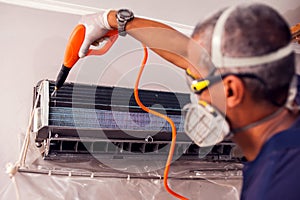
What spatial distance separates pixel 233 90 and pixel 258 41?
11cm

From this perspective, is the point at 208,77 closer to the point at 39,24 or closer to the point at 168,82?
the point at 168,82

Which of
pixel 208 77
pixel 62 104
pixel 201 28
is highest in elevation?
pixel 201 28

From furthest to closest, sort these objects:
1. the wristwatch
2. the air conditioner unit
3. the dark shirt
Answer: the air conditioner unit, the wristwatch, the dark shirt

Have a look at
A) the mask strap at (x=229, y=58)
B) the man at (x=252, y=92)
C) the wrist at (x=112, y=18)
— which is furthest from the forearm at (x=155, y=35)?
the mask strap at (x=229, y=58)

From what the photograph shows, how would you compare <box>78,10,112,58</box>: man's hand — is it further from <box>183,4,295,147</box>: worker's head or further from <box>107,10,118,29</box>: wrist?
<box>183,4,295,147</box>: worker's head

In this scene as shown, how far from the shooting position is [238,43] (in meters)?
0.68

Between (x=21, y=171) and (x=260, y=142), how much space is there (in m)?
0.73

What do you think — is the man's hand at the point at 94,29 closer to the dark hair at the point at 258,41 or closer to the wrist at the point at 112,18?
the wrist at the point at 112,18

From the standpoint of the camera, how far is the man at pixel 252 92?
68 centimetres

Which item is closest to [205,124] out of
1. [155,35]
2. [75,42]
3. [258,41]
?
→ [258,41]

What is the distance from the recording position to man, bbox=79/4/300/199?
0.68 metres

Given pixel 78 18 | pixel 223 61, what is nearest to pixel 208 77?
pixel 223 61

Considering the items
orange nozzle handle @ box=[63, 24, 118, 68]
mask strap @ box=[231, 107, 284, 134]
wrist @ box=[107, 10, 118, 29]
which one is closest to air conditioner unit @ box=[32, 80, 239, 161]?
orange nozzle handle @ box=[63, 24, 118, 68]

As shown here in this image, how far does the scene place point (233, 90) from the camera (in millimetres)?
725
